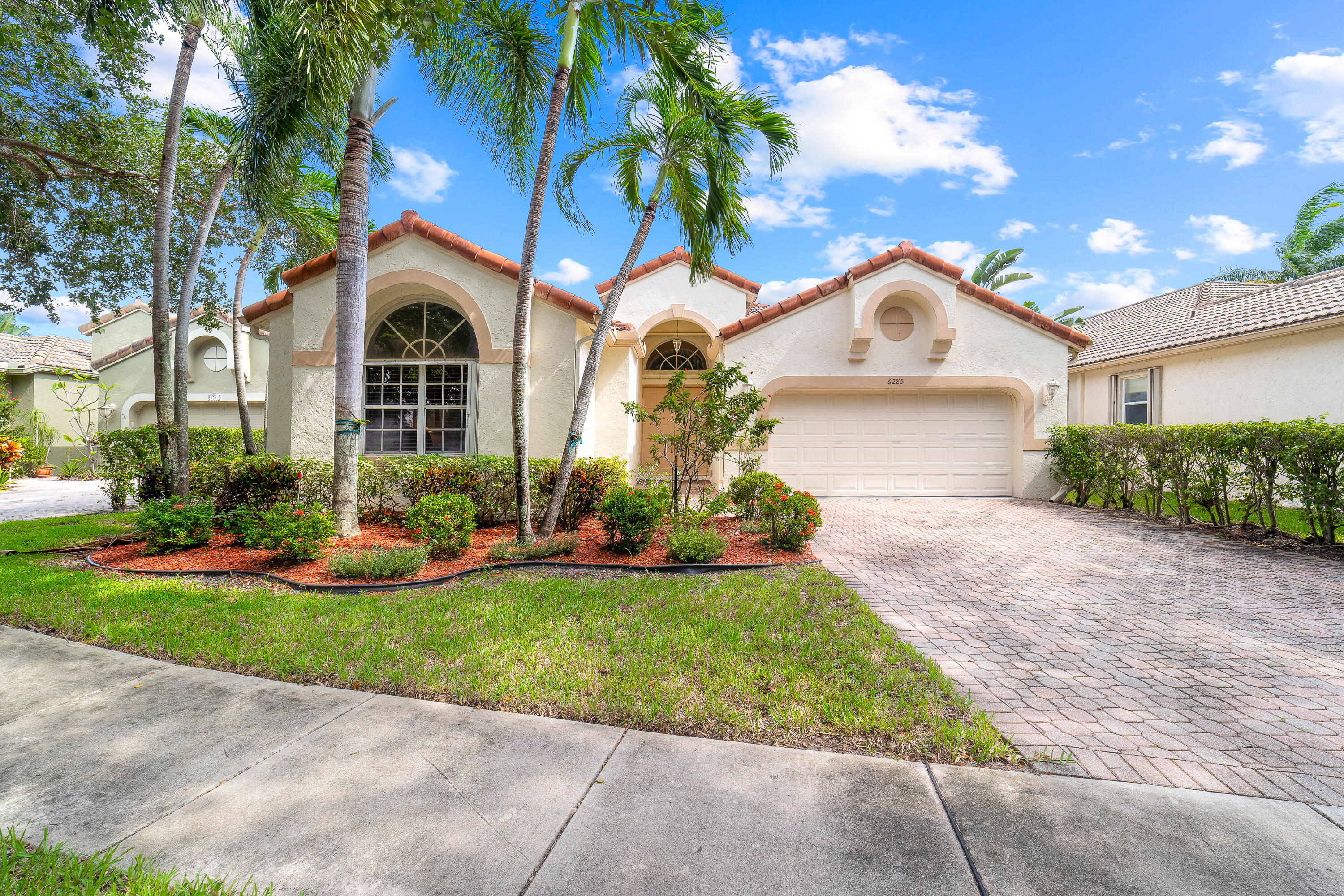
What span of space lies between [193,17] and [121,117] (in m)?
3.40

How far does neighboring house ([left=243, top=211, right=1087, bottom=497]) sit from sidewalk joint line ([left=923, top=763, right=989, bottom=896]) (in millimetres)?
7546

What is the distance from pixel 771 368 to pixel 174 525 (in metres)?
10.4

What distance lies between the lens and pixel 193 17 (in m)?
8.67

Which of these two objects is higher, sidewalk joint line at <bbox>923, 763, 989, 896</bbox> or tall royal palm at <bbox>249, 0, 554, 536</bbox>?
tall royal palm at <bbox>249, 0, 554, 536</bbox>

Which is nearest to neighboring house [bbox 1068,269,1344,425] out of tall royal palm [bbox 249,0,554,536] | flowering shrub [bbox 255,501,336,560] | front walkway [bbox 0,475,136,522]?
tall royal palm [bbox 249,0,554,536]

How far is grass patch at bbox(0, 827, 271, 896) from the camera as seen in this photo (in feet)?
6.07

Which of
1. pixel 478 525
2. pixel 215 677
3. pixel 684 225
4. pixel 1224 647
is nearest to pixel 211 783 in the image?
pixel 215 677

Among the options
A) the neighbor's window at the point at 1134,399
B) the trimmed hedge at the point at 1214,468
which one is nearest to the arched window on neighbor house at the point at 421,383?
the trimmed hedge at the point at 1214,468

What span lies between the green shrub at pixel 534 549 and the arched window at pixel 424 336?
15.1 feet

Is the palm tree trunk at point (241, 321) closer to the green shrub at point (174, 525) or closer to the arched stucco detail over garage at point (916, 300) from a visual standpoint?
the green shrub at point (174, 525)

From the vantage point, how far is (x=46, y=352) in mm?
22000

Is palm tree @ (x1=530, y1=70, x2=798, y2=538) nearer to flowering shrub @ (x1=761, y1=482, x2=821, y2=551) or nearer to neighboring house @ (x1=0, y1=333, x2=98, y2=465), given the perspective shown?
flowering shrub @ (x1=761, y1=482, x2=821, y2=551)

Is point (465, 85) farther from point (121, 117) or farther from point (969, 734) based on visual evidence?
point (969, 734)

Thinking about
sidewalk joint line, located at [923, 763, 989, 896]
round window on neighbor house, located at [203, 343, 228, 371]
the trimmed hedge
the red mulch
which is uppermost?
round window on neighbor house, located at [203, 343, 228, 371]
